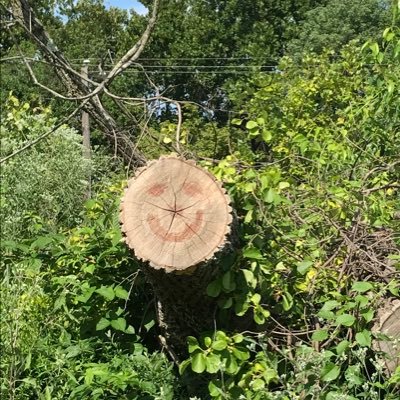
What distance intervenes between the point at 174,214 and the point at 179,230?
0.09m

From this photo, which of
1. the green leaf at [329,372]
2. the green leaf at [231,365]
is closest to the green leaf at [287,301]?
the green leaf at [231,365]

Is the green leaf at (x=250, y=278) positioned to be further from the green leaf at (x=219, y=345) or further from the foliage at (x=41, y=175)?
the foliage at (x=41, y=175)

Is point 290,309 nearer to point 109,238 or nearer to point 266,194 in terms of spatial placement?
point 266,194

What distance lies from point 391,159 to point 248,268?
4.59 ft

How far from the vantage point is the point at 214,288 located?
132 inches

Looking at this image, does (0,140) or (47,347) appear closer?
(47,347)

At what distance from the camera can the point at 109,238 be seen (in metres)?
4.00

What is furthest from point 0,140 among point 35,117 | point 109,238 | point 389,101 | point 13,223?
point 389,101

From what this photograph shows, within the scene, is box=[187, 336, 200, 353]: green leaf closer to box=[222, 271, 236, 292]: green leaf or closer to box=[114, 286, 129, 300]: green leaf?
box=[222, 271, 236, 292]: green leaf

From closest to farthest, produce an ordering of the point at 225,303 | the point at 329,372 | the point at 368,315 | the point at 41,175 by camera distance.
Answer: the point at 329,372 → the point at 368,315 → the point at 225,303 → the point at 41,175

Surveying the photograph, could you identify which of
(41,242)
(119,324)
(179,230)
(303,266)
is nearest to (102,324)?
(119,324)

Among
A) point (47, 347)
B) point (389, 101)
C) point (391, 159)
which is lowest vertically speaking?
point (47, 347)

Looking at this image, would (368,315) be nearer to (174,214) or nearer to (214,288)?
(214,288)

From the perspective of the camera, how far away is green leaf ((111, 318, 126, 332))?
369 cm
